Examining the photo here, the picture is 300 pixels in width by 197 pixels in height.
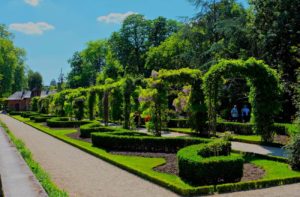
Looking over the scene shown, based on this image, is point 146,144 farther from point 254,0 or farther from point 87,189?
point 254,0

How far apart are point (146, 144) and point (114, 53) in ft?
164

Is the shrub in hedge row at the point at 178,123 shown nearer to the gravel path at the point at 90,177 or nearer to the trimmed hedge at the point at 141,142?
the trimmed hedge at the point at 141,142

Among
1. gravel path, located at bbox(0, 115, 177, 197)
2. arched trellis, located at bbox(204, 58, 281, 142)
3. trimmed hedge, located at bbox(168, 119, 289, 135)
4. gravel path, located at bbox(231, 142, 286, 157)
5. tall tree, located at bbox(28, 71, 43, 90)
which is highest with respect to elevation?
tall tree, located at bbox(28, 71, 43, 90)

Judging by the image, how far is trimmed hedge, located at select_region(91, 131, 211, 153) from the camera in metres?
17.5

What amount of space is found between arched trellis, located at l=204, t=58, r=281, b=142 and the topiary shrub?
19.2 feet

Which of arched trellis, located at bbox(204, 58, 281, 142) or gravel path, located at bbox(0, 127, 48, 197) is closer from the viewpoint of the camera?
gravel path, located at bbox(0, 127, 48, 197)

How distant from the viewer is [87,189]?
10727mm

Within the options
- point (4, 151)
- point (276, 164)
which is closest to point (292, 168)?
point (276, 164)

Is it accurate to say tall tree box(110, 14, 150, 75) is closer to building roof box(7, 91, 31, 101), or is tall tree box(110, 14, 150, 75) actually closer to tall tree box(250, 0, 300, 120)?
tall tree box(250, 0, 300, 120)

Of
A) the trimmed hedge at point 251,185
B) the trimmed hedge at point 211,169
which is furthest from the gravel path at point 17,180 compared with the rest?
the trimmed hedge at point 251,185

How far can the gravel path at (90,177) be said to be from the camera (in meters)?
10.3

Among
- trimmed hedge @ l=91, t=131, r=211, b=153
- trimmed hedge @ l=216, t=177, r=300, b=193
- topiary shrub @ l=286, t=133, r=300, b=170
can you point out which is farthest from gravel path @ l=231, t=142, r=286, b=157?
trimmed hedge @ l=216, t=177, r=300, b=193

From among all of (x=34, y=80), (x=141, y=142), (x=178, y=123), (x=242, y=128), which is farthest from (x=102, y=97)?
(x=34, y=80)

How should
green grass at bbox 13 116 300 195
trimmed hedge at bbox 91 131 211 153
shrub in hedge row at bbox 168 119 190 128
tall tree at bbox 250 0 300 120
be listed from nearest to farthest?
green grass at bbox 13 116 300 195, trimmed hedge at bbox 91 131 211 153, tall tree at bbox 250 0 300 120, shrub in hedge row at bbox 168 119 190 128
